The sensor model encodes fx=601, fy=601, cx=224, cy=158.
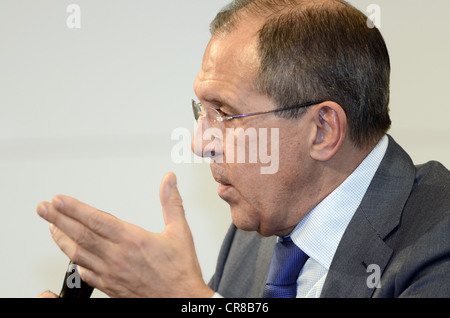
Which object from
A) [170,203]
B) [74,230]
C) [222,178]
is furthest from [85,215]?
A: [222,178]

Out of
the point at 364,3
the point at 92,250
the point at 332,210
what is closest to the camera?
the point at 92,250

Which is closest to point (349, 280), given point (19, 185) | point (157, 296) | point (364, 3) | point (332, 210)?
point (332, 210)

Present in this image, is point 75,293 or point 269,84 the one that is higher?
point 269,84

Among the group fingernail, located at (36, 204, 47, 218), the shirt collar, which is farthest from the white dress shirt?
fingernail, located at (36, 204, 47, 218)

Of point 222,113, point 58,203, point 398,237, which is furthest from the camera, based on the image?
point 222,113

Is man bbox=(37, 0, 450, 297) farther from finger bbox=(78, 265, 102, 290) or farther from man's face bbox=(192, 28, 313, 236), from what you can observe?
finger bbox=(78, 265, 102, 290)

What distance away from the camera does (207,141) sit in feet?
4.64

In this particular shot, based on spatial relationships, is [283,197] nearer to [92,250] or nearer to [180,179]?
[92,250]

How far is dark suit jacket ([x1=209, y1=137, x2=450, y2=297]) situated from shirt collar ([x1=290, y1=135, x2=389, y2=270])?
3 cm

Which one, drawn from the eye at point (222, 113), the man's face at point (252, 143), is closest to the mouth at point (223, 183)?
the man's face at point (252, 143)

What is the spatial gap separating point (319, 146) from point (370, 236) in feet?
0.75

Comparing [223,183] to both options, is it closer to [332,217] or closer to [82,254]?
[332,217]

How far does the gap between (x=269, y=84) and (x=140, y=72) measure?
75 cm

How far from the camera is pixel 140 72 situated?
1.99 metres
